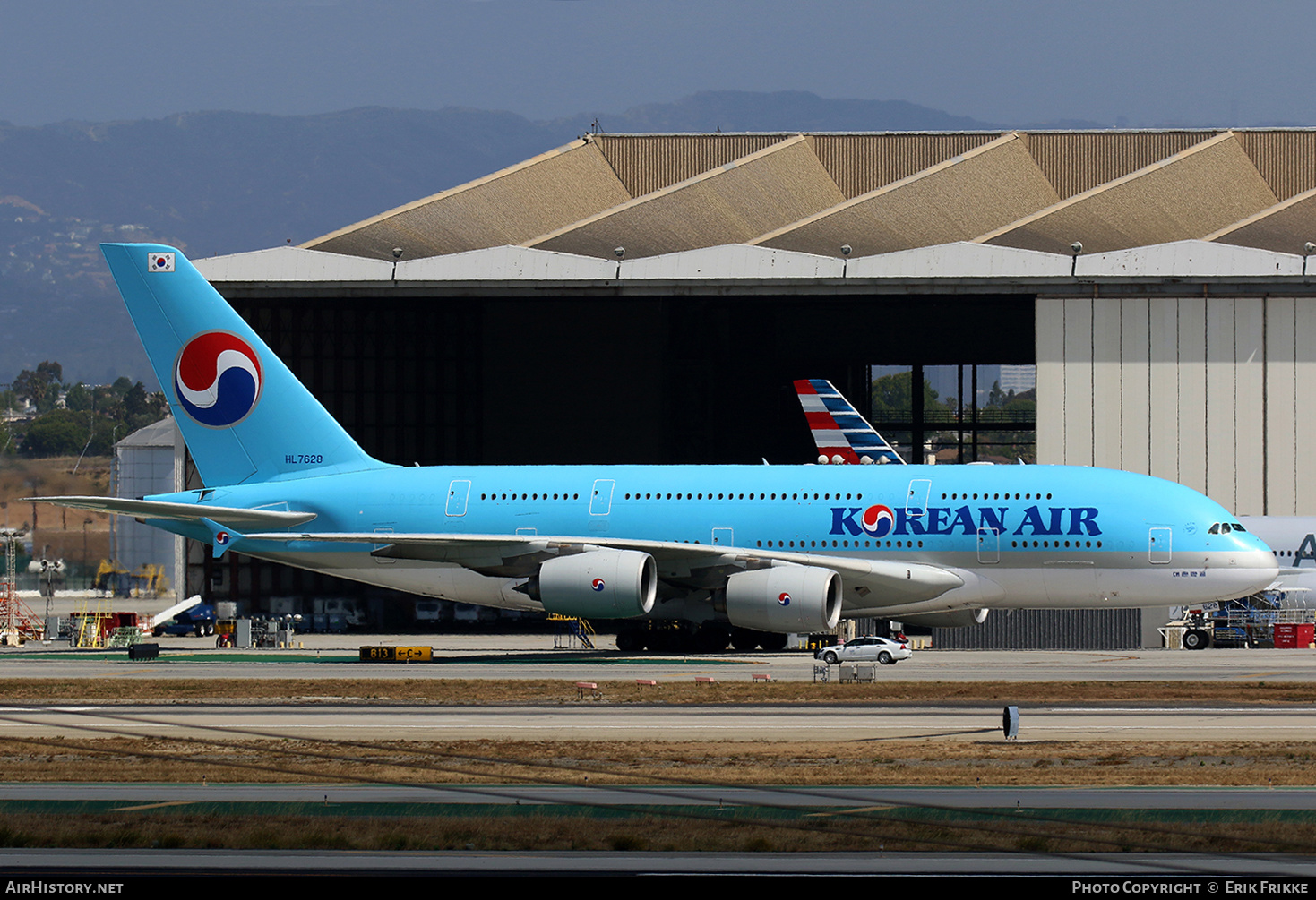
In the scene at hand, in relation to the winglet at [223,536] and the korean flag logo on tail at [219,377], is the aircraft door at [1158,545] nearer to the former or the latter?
the winglet at [223,536]

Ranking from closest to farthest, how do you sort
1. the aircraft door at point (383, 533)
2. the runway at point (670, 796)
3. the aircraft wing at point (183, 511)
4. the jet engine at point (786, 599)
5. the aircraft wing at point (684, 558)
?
the runway at point (670, 796)
the jet engine at point (786, 599)
the aircraft wing at point (183, 511)
the aircraft wing at point (684, 558)
the aircraft door at point (383, 533)

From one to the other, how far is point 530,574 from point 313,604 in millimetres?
29193

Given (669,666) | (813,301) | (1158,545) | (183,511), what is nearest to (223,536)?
(183,511)

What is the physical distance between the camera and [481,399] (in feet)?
237

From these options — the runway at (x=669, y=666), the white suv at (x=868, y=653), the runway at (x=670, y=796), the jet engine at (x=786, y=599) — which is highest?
the jet engine at (x=786, y=599)

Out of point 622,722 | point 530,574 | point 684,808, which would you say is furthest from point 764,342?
point 684,808

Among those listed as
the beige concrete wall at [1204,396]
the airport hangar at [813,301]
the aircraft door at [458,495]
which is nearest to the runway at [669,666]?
the aircraft door at [458,495]

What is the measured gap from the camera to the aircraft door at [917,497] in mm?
42469

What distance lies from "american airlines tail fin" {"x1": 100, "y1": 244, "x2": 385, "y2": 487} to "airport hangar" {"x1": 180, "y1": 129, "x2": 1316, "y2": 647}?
572 inches

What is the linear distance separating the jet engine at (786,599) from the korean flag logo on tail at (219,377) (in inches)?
607

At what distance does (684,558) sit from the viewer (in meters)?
42.1

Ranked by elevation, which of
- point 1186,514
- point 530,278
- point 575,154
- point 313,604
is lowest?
point 313,604

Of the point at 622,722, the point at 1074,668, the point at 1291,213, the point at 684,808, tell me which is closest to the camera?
the point at 684,808

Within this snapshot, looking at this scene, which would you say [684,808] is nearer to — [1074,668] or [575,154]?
[1074,668]
